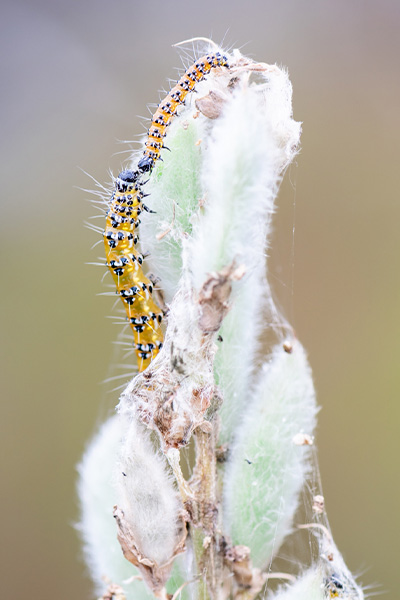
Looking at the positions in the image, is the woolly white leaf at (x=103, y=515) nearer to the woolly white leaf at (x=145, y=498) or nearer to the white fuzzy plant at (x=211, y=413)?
the white fuzzy plant at (x=211, y=413)

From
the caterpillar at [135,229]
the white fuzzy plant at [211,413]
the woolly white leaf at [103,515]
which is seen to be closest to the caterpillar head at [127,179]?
the caterpillar at [135,229]

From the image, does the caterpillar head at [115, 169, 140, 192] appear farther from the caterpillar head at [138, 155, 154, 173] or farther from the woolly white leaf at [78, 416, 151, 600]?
the woolly white leaf at [78, 416, 151, 600]

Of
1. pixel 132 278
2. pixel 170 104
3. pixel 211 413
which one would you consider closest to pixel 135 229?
pixel 132 278

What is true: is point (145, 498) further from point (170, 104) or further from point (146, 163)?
point (170, 104)

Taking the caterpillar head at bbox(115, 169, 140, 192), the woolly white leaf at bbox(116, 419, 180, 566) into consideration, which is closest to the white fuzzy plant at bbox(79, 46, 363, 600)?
the woolly white leaf at bbox(116, 419, 180, 566)

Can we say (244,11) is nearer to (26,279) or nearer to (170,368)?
(26,279)

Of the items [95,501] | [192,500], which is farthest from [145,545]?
[95,501]
